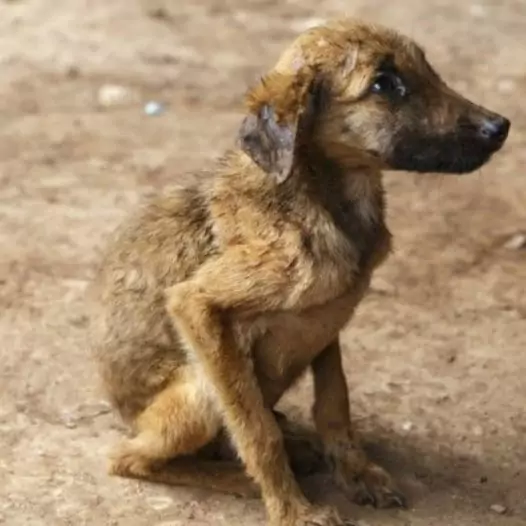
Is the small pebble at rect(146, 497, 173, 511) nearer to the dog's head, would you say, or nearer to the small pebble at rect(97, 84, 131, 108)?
the dog's head

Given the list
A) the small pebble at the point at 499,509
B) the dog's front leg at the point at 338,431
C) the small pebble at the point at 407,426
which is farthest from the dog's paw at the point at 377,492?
the small pebble at the point at 407,426

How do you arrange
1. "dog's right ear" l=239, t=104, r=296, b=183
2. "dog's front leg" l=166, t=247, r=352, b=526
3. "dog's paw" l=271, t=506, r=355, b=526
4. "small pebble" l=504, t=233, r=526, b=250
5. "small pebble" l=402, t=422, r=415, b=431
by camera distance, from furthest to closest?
"small pebble" l=504, t=233, r=526, b=250
"small pebble" l=402, t=422, r=415, b=431
"dog's paw" l=271, t=506, r=355, b=526
"dog's front leg" l=166, t=247, r=352, b=526
"dog's right ear" l=239, t=104, r=296, b=183

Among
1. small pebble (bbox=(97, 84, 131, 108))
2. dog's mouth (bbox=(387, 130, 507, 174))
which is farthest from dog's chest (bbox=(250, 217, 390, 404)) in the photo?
small pebble (bbox=(97, 84, 131, 108))

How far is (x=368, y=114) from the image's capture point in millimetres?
4027

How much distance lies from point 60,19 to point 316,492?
573cm

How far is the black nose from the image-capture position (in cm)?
404

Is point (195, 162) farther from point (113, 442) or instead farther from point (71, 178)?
point (113, 442)

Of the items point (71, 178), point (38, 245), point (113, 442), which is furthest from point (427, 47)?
point (113, 442)

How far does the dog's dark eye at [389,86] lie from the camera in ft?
13.2

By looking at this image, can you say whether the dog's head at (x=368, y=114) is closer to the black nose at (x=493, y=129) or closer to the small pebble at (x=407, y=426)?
the black nose at (x=493, y=129)

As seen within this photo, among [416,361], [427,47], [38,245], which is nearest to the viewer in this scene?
[416,361]

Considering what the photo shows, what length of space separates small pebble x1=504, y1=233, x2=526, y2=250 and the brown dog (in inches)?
75.4

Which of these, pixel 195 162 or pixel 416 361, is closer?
pixel 416 361

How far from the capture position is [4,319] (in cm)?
553
